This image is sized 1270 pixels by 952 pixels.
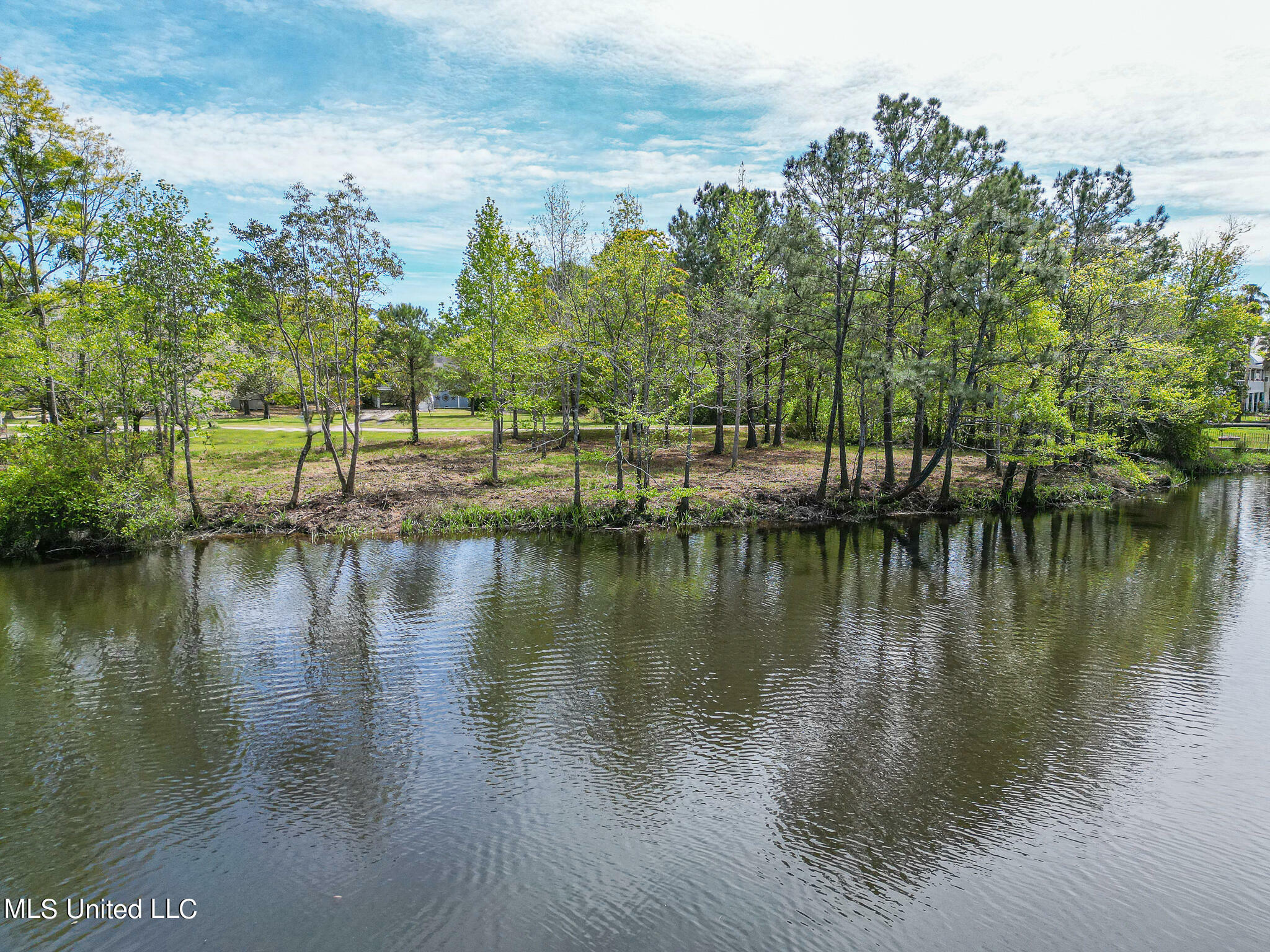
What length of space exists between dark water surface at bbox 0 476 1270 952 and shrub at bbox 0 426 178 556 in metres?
2.44

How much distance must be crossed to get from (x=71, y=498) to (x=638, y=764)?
17.7 meters

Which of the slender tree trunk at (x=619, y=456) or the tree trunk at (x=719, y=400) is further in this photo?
the tree trunk at (x=719, y=400)

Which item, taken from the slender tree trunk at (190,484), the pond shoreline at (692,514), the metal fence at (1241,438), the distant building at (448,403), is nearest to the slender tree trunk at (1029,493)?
the pond shoreline at (692,514)

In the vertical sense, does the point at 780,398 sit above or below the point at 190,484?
above

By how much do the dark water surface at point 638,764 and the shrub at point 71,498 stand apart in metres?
2.44

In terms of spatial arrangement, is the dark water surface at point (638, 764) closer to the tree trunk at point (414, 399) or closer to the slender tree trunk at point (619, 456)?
the slender tree trunk at point (619, 456)

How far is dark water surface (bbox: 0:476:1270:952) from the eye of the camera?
6062 mm

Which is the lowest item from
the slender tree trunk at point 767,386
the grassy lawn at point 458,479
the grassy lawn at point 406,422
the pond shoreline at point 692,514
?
the pond shoreline at point 692,514

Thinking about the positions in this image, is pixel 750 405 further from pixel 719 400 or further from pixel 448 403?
pixel 448 403

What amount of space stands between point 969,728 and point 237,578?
1568 cm

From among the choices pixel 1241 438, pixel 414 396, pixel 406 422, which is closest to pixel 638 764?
pixel 414 396

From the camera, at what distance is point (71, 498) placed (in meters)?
17.7

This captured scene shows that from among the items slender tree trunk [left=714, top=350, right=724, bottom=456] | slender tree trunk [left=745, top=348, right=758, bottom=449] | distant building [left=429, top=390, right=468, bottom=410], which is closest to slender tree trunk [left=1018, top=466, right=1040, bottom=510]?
slender tree trunk [left=745, top=348, right=758, bottom=449]

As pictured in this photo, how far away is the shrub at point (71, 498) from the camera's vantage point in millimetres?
17406
